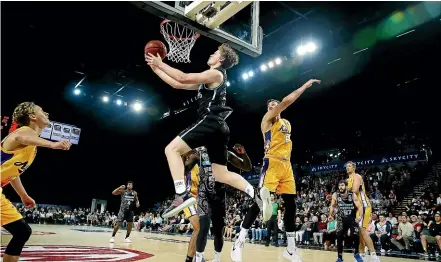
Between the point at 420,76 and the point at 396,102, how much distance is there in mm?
2326

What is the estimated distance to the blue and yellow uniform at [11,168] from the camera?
10.6 ft

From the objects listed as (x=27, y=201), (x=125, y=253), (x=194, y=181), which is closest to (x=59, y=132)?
(x=125, y=253)

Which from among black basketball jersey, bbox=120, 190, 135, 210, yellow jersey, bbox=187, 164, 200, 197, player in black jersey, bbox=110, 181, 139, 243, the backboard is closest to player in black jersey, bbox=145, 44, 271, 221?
yellow jersey, bbox=187, 164, 200, 197

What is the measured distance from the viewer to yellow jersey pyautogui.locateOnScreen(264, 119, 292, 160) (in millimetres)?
5082

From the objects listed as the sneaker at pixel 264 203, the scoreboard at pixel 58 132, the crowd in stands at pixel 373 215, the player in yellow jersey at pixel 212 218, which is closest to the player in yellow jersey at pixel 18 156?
the player in yellow jersey at pixel 212 218

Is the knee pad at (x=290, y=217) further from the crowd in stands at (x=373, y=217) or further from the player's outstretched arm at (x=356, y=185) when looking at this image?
the crowd in stands at (x=373, y=217)

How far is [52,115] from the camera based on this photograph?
23422 mm

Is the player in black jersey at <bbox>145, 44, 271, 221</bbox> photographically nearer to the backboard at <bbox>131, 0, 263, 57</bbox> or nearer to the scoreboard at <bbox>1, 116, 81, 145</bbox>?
the backboard at <bbox>131, 0, 263, 57</bbox>

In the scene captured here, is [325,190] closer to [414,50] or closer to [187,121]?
[414,50]

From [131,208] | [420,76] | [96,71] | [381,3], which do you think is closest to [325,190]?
[420,76]

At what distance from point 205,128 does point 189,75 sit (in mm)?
540

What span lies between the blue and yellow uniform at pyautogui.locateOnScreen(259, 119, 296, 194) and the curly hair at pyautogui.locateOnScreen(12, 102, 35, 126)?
304cm

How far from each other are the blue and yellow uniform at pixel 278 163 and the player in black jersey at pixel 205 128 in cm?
109

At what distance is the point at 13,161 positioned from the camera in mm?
3365
